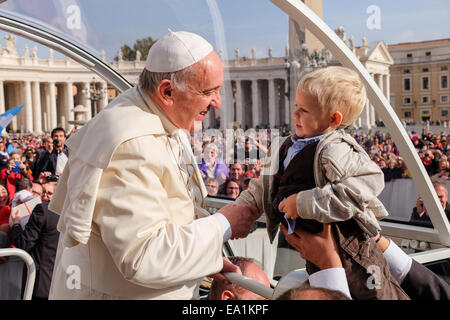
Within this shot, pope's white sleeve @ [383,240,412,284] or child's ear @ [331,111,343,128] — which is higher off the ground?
child's ear @ [331,111,343,128]

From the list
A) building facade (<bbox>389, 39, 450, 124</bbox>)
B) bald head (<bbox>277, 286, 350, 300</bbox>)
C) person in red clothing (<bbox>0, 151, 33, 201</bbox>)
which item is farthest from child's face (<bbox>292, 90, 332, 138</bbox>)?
building facade (<bbox>389, 39, 450, 124</bbox>)

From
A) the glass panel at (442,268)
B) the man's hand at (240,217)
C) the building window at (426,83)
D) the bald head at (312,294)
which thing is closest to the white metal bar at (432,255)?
the glass panel at (442,268)

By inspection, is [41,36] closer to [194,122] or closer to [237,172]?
[237,172]

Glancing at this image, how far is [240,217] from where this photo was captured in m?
1.81

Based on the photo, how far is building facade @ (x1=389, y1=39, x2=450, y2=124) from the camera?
249 feet

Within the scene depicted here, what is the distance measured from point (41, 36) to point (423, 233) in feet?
12.5

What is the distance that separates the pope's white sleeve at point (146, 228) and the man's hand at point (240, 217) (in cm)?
14

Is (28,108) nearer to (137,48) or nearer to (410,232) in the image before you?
(137,48)

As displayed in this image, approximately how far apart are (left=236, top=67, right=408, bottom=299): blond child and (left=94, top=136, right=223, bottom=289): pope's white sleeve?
1.12 ft

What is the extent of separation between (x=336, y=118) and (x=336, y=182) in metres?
0.27

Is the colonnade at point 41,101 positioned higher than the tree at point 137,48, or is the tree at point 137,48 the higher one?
the colonnade at point 41,101

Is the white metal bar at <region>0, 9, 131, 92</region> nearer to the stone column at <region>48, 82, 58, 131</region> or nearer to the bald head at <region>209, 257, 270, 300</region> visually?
the bald head at <region>209, 257, 270, 300</region>

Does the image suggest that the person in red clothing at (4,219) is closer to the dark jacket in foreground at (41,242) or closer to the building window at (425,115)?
the dark jacket in foreground at (41,242)

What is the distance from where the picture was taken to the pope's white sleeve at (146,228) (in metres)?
1.51
